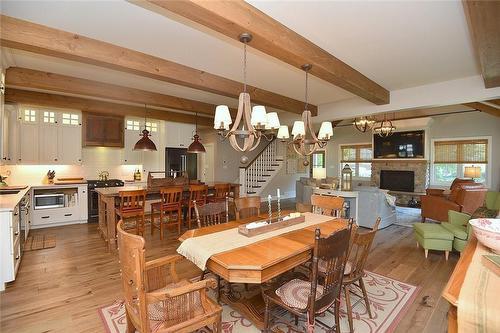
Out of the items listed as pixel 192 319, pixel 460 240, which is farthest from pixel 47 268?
pixel 460 240

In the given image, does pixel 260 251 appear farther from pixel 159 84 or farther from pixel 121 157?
pixel 121 157

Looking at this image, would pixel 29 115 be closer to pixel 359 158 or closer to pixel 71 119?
pixel 71 119

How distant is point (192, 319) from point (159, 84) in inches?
149

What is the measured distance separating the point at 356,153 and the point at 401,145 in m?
1.78

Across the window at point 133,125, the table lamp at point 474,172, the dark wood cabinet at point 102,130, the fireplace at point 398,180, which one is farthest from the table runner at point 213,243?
the fireplace at point 398,180

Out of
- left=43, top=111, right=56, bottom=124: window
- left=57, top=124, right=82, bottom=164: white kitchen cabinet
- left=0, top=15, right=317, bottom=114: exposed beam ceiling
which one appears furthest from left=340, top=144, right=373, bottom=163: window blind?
left=43, top=111, right=56, bottom=124: window

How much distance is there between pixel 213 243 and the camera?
2.02 meters

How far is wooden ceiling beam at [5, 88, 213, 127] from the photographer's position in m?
4.52

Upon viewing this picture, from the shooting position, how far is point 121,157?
643 centimetres

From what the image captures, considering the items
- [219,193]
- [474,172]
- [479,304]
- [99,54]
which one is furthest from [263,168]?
[479,304]

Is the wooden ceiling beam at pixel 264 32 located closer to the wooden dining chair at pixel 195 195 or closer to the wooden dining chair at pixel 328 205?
the wooden dining chair at pixel 328 205

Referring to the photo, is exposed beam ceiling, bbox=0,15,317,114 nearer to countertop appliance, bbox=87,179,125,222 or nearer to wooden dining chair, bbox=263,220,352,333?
wooden dining chair, bbox=263,220,352,333

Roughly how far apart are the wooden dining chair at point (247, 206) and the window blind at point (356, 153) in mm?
7889

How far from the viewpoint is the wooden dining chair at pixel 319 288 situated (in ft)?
5.28
